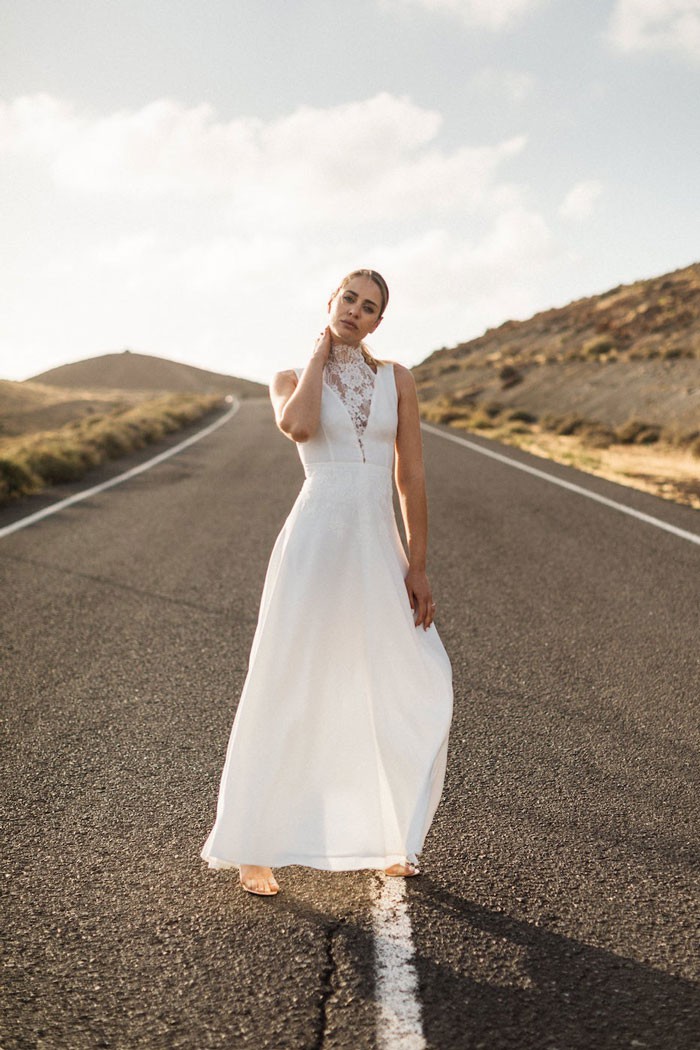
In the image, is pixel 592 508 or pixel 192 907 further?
pixel 592 508

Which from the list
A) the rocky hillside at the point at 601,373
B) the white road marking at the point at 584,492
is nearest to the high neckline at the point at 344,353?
the white road marking at the point at 584,492

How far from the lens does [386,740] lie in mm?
3232

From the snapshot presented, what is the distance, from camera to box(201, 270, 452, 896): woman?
3172 millimetres

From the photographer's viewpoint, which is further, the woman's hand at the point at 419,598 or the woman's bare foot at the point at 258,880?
the woman's hand at the point at 419,598

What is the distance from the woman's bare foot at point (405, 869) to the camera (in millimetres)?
3295

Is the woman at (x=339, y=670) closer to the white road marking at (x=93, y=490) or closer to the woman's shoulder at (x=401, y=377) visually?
the woman's shoulder at (x=401, y=377)

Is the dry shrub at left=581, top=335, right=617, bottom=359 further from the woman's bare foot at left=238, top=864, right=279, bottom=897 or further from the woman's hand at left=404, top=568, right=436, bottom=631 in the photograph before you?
the woman's bare foot at left=238, top=864, right=279, bottom=897

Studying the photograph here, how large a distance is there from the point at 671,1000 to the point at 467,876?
2.72ft

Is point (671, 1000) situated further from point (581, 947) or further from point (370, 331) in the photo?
point (370, 331)

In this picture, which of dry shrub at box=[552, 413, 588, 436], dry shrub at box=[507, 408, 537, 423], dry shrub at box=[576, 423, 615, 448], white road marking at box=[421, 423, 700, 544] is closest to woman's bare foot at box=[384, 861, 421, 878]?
white road marking at box=[421, 423, 700, 544]

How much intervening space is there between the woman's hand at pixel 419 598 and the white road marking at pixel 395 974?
2.80 feet

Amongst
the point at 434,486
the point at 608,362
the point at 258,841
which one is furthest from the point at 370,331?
the point at 608,362

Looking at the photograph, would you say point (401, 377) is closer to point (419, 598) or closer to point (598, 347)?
point (419, 598)

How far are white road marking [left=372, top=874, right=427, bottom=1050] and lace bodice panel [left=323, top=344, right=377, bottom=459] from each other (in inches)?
56.2
